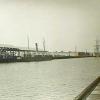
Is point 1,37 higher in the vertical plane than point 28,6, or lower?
lower

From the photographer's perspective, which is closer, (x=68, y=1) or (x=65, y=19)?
(x=68, y=1)

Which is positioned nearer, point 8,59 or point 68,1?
point 68,1

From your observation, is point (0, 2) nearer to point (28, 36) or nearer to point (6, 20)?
point (6, 20)

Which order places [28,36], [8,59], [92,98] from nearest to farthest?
[92,98] < [28,36] < [8,59]

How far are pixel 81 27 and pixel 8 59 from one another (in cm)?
1906

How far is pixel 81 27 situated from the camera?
27.0 feet

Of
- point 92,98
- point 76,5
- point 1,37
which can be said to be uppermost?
point 76,5

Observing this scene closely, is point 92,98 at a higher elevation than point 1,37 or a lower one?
lower

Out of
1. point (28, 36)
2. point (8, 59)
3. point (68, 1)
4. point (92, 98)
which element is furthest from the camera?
point (8, 59)

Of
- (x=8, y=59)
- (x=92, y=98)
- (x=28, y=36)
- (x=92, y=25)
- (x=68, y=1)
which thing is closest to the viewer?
(x=92, y=98)

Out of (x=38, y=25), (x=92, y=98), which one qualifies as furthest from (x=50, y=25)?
(x=92, y=98)

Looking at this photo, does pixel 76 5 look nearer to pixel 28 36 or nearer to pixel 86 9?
pixel 86 9

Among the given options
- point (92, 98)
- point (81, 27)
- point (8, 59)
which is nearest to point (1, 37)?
point (81, 27)

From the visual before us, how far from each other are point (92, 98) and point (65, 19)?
10.9 ft
